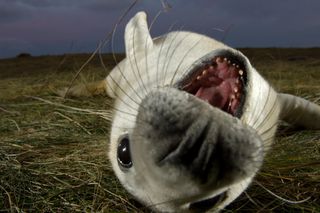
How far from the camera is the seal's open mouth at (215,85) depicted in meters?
2.46

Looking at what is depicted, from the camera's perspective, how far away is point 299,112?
391cm

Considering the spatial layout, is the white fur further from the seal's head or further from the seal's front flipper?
the seal's front flipper

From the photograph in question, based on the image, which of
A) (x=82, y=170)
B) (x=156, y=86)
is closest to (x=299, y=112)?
(x=82, y=170)

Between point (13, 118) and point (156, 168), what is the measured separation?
149 inches

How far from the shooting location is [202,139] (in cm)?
191

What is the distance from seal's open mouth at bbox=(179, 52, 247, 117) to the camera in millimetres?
2465

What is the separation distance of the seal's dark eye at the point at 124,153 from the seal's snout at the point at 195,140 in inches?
14.4

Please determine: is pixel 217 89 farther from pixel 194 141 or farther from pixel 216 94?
pixel 194 141

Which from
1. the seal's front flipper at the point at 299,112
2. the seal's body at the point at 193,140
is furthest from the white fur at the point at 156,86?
the seal's front flipper at the point at 299,112

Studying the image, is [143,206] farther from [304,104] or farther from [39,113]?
[39,113]

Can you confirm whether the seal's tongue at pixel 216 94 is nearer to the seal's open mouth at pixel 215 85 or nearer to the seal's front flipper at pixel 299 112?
the seal's open mouth at pixel 215 85

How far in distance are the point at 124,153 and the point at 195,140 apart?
2.08ft

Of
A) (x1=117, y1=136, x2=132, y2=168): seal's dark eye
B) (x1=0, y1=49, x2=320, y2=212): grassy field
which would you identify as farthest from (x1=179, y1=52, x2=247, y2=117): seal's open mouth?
(x1=0, y1=49, x2=320, y2=212): grassy field

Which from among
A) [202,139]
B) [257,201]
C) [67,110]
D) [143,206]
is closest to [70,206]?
[143,206]
